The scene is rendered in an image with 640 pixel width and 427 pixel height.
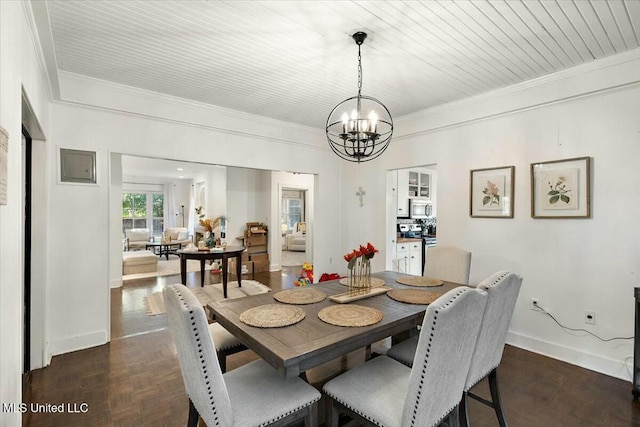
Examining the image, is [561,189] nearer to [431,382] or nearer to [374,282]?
[374,282]

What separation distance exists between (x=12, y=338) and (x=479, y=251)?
3860 millimetres

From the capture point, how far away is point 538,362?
279cm

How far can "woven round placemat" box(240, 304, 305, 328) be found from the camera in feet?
5.55

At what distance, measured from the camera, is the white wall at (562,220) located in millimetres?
2533

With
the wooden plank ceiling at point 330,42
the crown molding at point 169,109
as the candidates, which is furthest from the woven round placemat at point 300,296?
the crown molding at point 169,109

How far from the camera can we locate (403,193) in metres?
5.62

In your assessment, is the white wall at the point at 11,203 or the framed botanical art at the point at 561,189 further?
the framed botanical art at the point at 561,189

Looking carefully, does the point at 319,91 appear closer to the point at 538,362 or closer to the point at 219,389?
the point at 219,389

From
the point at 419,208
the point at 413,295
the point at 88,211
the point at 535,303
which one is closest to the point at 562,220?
the point at 535,303

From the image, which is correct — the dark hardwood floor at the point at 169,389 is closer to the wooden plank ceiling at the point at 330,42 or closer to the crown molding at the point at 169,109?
the crown molding at the point at 169,109

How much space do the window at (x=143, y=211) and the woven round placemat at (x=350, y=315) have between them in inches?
461

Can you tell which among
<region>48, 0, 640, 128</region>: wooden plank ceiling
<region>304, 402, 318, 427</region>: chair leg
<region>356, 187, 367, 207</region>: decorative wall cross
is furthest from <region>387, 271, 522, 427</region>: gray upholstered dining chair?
<region>356, 187, 367, 207</region>: decorative wall cross

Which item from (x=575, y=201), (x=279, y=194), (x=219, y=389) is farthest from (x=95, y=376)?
(x=279, y=194)

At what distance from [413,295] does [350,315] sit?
66 centimetres
